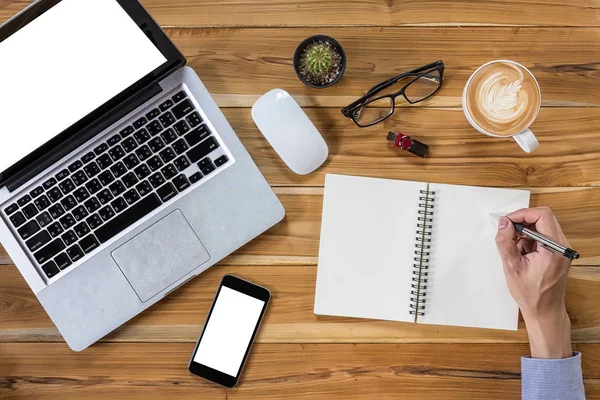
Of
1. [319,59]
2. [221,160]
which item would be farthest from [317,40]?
[221,160]

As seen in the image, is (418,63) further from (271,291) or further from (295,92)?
(271,291)

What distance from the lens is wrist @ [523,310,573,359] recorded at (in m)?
0.85

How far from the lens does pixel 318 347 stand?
0.90m

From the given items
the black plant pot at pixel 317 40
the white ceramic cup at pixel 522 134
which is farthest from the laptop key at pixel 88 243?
the white ceramic cup at pixel 522 134

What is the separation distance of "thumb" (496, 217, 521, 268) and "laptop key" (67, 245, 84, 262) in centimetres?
68

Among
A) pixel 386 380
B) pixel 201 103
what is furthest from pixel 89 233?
pixel 386 380

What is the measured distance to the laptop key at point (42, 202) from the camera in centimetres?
82

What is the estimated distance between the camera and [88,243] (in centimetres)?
83

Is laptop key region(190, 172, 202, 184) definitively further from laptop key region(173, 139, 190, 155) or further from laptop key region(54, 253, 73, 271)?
laptop key region(54, 253, 73, 271)

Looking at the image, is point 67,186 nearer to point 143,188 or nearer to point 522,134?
point 143,188

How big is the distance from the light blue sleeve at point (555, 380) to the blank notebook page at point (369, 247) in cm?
24

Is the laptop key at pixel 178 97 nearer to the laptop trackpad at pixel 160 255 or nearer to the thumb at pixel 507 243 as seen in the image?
the laptop trackpad at pixel 160 255

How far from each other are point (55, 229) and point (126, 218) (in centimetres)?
11

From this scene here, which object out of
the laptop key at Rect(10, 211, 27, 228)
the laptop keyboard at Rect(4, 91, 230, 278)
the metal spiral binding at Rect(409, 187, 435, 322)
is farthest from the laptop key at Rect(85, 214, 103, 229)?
the metal spiral binding at Rect(409, 187, 435, 322)
